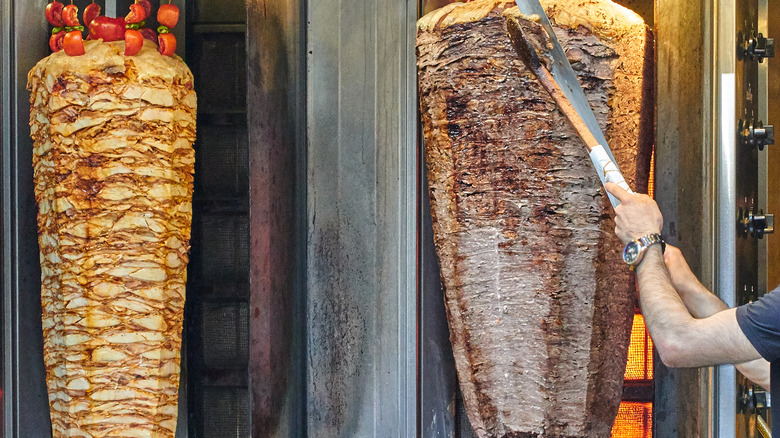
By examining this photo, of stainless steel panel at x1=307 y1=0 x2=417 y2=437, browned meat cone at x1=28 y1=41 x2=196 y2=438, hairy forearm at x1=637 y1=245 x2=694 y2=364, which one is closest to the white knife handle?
hairy forearm at x1=637 y1=245 x2=694 y2=364

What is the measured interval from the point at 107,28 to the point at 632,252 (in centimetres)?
182

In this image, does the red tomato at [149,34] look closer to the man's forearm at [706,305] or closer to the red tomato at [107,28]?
the red tomato at [107,28]

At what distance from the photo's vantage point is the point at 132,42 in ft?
7.68

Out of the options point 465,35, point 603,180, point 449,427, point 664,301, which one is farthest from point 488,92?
point 449,427

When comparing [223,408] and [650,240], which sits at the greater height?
[650,240]

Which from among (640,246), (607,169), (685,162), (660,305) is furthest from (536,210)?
(685,162)

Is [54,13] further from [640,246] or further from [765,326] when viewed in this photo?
[765,326]

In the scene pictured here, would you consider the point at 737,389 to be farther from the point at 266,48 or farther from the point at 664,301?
the point at 266,48

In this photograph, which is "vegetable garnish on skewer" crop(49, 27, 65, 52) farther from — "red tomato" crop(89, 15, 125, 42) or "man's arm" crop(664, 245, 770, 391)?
"man's arm" crop(664, 245, 770, 391)

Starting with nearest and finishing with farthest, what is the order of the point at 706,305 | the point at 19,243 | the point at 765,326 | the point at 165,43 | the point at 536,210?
the point at 765,326
the point at 706,305
the point at 536,210
the point at 165,43
the point at 19,243

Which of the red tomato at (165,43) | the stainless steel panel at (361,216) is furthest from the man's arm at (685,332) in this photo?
the red tomato at (165,43)

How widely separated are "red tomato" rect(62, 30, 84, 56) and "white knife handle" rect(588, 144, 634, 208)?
1.67 meters

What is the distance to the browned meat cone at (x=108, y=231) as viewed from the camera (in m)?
2.34

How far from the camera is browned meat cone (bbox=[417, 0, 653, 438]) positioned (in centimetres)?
198
